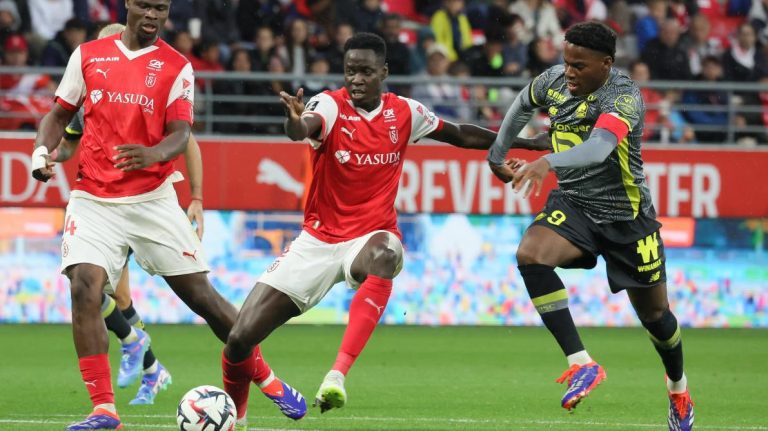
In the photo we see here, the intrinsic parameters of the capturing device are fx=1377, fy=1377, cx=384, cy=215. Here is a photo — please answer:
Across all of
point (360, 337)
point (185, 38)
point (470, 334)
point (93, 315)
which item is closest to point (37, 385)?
point (93, 315)

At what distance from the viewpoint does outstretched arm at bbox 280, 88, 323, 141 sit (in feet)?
22.5

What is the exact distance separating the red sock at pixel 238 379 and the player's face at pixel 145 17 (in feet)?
5.74

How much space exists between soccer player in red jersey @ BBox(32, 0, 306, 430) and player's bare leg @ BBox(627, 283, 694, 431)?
2.09 meters

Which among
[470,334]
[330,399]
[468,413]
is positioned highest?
[330,399]

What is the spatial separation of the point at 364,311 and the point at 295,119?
104 cm

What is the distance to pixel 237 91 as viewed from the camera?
16.8m

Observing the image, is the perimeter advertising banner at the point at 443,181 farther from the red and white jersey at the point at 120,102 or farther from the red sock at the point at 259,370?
the red and white jersey at the point at 120,102

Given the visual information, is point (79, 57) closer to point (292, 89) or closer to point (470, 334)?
point (470, 334)

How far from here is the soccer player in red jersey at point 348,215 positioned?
7160 millimetres

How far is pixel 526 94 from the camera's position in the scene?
7570 mm

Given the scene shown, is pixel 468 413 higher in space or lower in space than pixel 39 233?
higher

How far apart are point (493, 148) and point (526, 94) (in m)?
0.38

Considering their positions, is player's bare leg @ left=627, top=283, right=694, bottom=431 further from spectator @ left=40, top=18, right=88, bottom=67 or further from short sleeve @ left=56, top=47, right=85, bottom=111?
spectator @ left=40, top=18, right=88, bottom=67

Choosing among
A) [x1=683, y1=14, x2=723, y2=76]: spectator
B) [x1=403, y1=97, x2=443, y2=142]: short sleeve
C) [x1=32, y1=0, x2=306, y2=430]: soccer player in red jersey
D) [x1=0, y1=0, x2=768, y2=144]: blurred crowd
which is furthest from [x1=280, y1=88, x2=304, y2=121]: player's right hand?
[x1=683, y1=14, x2=723, y2=76]: spectator
